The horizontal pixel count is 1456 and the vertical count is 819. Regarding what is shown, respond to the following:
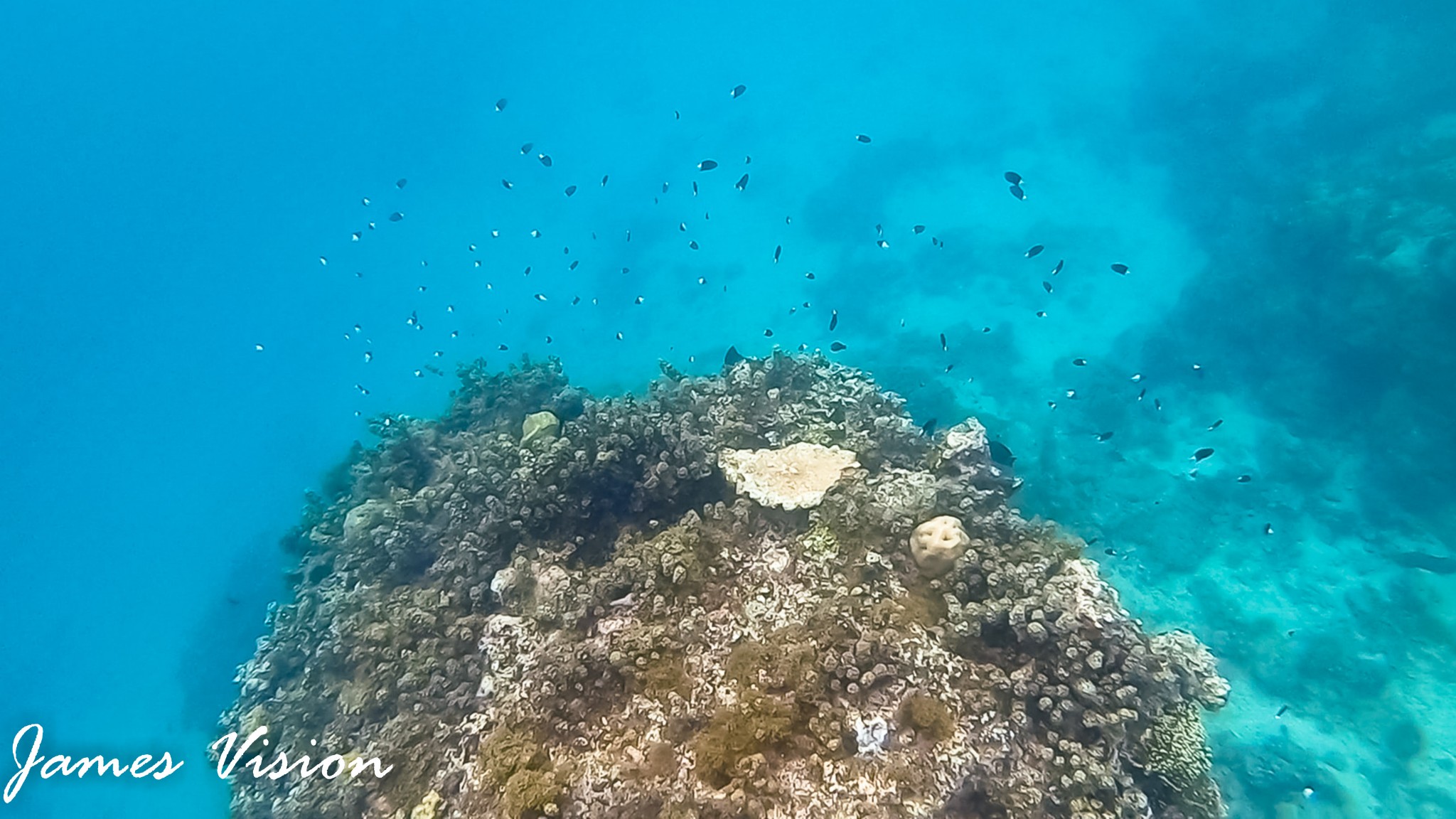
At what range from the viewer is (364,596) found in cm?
949

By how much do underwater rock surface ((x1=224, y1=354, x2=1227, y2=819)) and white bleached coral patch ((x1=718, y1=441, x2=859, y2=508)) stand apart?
149 millimetres

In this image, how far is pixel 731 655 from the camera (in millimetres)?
6215

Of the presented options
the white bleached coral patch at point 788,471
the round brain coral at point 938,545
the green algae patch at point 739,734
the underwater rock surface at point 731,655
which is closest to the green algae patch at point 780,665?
the underwater rock surface at point 731,655

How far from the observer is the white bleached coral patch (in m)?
7.89

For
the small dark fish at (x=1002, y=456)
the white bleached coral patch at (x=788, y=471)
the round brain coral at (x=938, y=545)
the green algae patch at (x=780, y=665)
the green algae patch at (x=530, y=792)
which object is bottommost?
the green algae patch at (x=530, y=792)

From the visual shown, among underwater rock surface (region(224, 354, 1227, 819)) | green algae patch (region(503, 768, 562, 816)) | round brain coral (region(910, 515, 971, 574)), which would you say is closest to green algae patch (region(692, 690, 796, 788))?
underwater rock surface (region(224, 354, 1227, 819))

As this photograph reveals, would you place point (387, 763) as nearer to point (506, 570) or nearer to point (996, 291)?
point (506, 570)

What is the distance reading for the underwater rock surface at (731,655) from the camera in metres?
5.64

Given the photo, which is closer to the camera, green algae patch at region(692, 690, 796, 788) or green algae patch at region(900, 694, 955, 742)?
green algae patch at region(692, 690, 796, 788)

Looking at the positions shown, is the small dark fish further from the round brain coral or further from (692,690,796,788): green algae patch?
(692,690,796,788): green algae patch

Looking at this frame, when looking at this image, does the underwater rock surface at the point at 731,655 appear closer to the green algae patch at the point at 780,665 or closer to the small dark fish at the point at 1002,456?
the green algae patch at the point at 780,665

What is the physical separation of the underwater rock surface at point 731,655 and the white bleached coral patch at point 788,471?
0.15m

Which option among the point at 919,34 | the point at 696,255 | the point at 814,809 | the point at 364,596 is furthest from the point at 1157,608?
the point at 919,34

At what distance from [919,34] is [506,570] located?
114 ft
